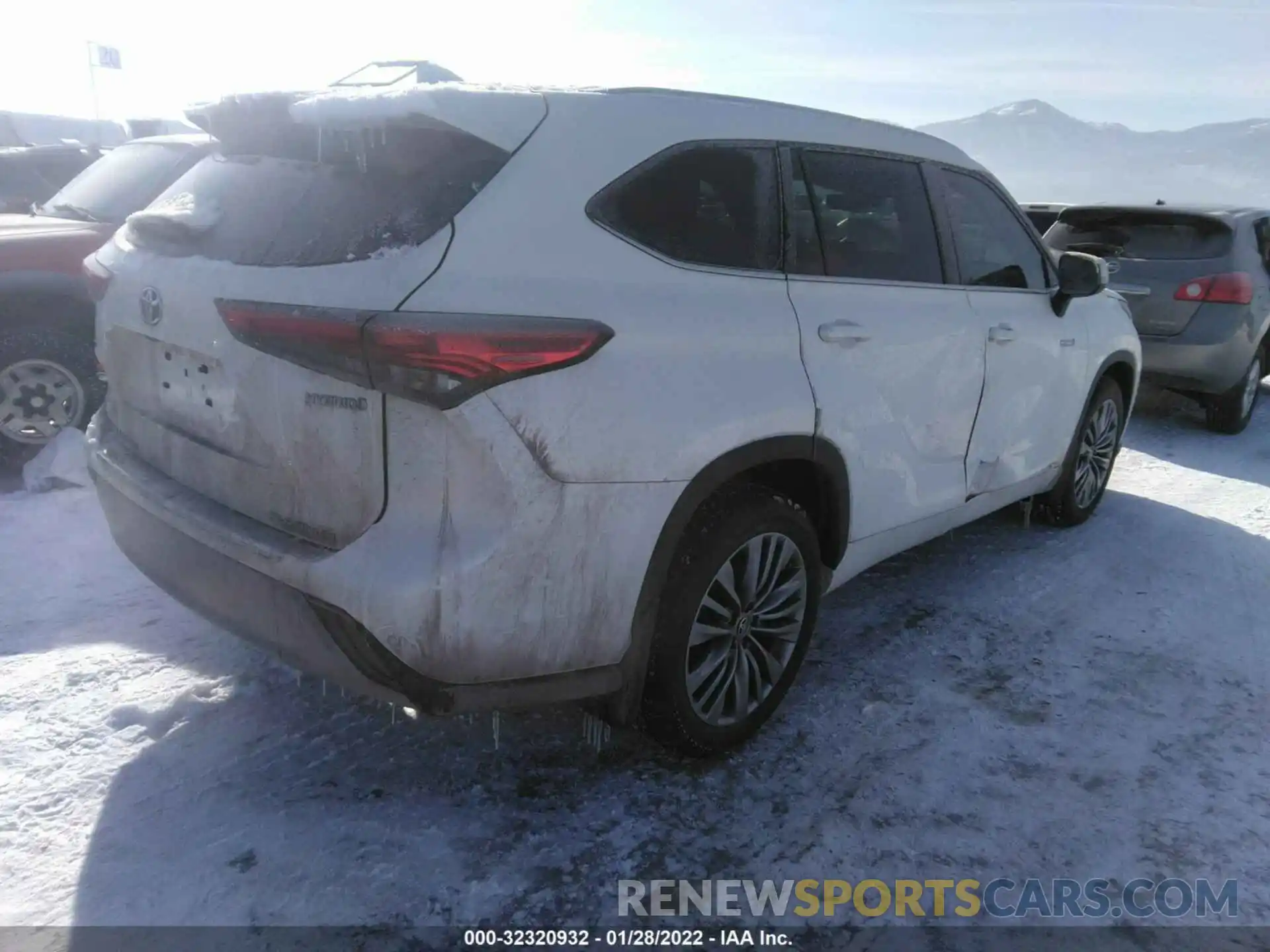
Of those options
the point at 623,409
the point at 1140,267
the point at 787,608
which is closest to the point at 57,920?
the point at 623,409

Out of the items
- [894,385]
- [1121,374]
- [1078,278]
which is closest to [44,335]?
[894,385]

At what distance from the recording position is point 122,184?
5.79 meters

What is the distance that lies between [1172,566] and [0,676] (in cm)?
504

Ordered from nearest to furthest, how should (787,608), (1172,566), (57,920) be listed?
1. (57,920)
2. (787,608)
3. (1172,566)

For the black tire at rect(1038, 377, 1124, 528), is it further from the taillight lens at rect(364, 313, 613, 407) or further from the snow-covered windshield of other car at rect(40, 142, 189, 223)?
the snow-covered windshield of other car at rect(40, 142, 189, 223)

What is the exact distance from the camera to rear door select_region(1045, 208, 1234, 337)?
7191 mm

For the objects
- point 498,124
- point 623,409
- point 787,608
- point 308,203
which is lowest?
point 787,608

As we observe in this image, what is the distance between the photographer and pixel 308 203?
7.84 ft

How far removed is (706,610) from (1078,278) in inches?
105

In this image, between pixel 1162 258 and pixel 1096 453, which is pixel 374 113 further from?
pixel 1162 258

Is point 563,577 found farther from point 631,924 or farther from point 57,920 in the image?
point 57,920

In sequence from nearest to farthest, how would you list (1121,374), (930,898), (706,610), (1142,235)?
1. (930,898)
2. (706,610)
3. (1121,374)
4. (1142,235)

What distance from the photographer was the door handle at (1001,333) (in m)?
3.77

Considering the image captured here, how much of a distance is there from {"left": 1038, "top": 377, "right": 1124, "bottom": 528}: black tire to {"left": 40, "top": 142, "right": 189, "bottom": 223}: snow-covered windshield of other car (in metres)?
5.27
